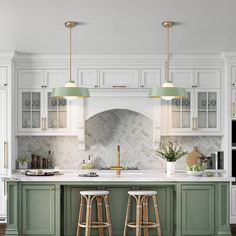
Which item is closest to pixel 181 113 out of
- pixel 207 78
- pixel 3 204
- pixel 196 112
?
pixel 196 112

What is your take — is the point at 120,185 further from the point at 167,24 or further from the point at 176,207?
the point at 167,24

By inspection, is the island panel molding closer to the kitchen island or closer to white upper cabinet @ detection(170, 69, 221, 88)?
the kitchen island

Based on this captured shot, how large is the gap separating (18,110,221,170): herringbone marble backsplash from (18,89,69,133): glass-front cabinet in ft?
1.32

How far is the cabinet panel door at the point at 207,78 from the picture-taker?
7945 millimetres

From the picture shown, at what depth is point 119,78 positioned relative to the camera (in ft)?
26.0

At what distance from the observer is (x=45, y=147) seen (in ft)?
27.3

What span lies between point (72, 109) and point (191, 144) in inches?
79.6

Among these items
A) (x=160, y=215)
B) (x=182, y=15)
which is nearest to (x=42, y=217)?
(x=160, y=215)

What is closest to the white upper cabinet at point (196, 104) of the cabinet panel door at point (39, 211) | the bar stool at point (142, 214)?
the bar stool at point (142, 214)

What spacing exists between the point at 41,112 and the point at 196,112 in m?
2.43

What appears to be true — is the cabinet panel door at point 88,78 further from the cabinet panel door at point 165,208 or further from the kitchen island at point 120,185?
the cabinet panel door at point 165,208

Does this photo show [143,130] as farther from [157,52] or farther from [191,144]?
[157,52]

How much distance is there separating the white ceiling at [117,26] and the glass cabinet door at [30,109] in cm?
73

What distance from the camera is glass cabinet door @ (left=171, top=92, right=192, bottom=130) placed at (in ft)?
26.1
